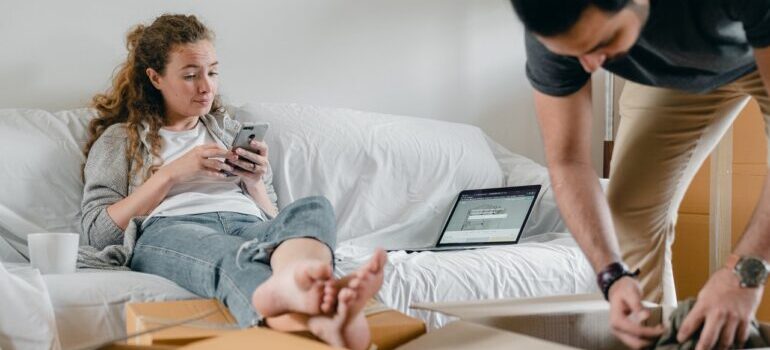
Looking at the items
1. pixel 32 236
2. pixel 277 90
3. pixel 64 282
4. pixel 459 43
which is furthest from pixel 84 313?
pixel 459 43

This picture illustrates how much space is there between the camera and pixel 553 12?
0.87 meters

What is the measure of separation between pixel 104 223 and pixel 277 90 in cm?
85

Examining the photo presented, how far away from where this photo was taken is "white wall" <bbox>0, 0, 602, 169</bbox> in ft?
7.49

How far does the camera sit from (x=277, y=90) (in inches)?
102

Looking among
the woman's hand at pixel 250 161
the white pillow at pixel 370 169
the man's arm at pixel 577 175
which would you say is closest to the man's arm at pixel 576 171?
the man's arm at pixel 577 175

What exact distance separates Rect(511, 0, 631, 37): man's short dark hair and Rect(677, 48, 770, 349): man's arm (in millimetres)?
329

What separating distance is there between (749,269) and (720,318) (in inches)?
4.3

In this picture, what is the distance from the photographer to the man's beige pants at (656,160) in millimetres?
1479

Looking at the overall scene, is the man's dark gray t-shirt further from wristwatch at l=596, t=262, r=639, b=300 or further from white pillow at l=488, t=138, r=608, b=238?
white pillow at l=488, t=138, r=608, b=238

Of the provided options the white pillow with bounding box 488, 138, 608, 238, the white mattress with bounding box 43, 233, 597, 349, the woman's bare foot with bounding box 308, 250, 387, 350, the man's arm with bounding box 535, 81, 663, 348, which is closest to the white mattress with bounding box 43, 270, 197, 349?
the white mattress with bounding box 43, 233, 597, 349

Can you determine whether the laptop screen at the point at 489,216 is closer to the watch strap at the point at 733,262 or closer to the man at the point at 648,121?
the man at the point at 648,121

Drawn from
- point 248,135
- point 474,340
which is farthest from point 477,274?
point 474,340

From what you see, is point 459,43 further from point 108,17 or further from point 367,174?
point 108,17

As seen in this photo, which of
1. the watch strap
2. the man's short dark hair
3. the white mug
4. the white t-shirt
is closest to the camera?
the man's short dark hair
